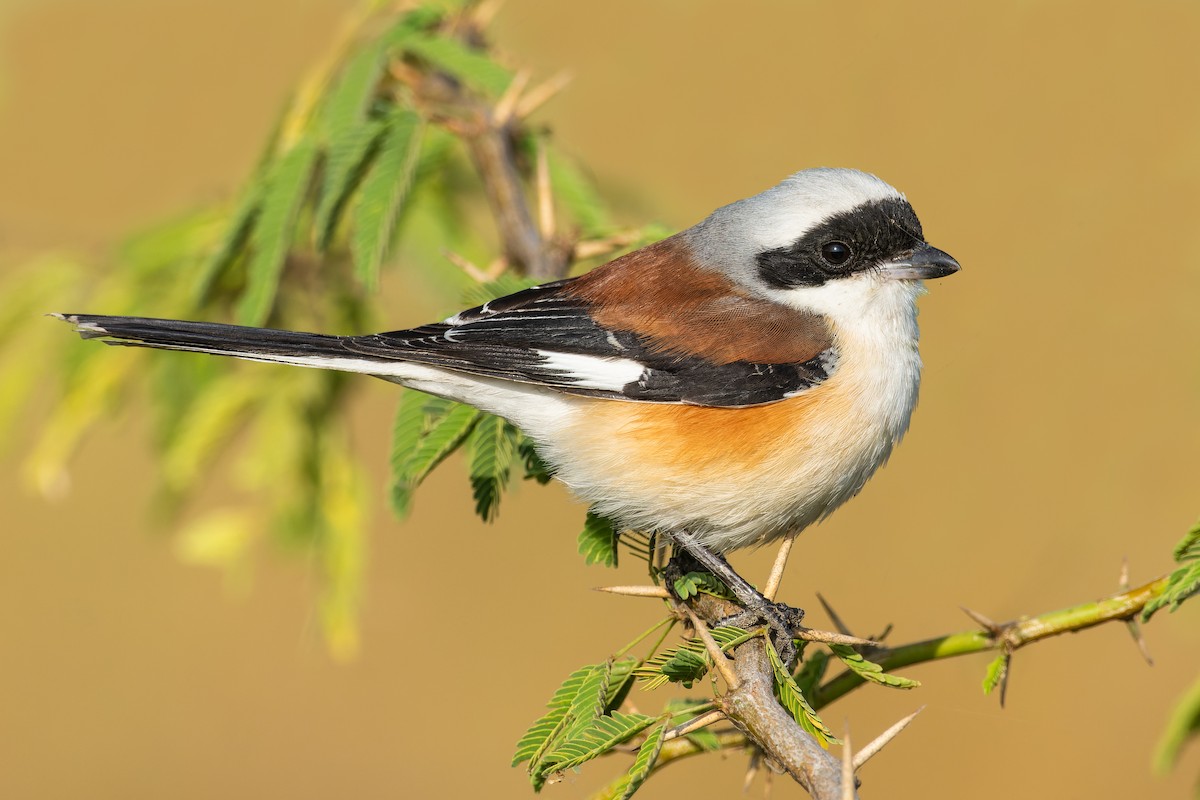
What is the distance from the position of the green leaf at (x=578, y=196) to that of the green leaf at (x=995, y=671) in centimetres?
178

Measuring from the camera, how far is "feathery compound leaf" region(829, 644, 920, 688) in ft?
6.68

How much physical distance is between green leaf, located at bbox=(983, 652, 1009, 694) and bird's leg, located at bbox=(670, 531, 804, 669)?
1.35 feet

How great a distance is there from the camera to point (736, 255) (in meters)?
3.06

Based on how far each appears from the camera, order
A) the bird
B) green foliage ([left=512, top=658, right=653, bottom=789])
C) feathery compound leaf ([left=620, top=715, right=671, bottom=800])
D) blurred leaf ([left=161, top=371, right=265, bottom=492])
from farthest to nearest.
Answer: blurred leaf ([left=161, top=371, right=265, bottom=492]), the bird, green foliage ([left=512, top=658, right=653, bottom=789]), feathery compound leaf ([left=620, top=715, right=671, bottom=800])

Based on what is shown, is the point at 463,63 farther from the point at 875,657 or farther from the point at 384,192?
the point at 875,657

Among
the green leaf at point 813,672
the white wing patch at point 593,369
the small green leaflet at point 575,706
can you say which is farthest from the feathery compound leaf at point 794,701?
the white wing patch at point 593,369

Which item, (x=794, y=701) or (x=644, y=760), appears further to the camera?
(x=794, y=701)

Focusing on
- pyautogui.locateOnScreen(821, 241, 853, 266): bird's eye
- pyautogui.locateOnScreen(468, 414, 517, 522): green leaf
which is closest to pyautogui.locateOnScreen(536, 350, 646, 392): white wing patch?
pyautogui.locateOnScreen(468, 414, 517, 522): green leaf

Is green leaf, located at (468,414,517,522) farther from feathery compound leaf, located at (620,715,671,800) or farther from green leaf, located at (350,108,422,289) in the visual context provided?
feathery compound leaf, located at (620,715,671,800)

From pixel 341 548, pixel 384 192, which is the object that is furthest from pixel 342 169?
pixel 341 548

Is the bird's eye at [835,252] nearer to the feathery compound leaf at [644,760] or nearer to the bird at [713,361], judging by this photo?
the bird at [713,361]

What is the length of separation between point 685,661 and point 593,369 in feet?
3.09

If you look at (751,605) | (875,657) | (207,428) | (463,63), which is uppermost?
(463,63)

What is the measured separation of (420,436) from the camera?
2.88 meters
